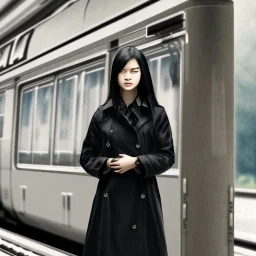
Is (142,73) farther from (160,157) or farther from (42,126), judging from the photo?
(42,126)

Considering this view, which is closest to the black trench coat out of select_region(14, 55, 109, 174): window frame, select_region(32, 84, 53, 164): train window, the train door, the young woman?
the young woman

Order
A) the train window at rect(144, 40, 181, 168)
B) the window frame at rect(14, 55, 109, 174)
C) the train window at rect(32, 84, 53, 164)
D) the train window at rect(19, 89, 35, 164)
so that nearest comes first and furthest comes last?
1. the train window at rect(144, 40, 181, 168)
2. the window frame at rect(14, 55, 109, 174)
3. the train window at rect(32, 84, 53, 164)
4. the train window at rect(19, 89, 35, 164)

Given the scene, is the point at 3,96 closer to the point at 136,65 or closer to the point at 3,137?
the point at 3,137

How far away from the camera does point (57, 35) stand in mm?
3354

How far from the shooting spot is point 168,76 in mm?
2365

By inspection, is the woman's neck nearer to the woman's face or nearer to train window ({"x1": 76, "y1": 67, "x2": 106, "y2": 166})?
the woman's face

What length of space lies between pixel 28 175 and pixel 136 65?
66.9 inches

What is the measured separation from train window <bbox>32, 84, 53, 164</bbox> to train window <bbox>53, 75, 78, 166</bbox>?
13 centimetres

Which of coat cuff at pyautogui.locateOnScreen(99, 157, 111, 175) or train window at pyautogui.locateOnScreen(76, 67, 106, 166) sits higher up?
train window at pyautogui.locateOnScreen(76, 67, 106, 166)

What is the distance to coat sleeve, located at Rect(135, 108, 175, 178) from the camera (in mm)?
2250

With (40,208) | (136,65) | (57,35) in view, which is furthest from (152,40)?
(40,208)

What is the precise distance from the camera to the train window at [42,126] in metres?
3.45

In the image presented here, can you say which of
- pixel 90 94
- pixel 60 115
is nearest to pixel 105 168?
pixel 90 94

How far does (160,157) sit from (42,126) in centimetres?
151
